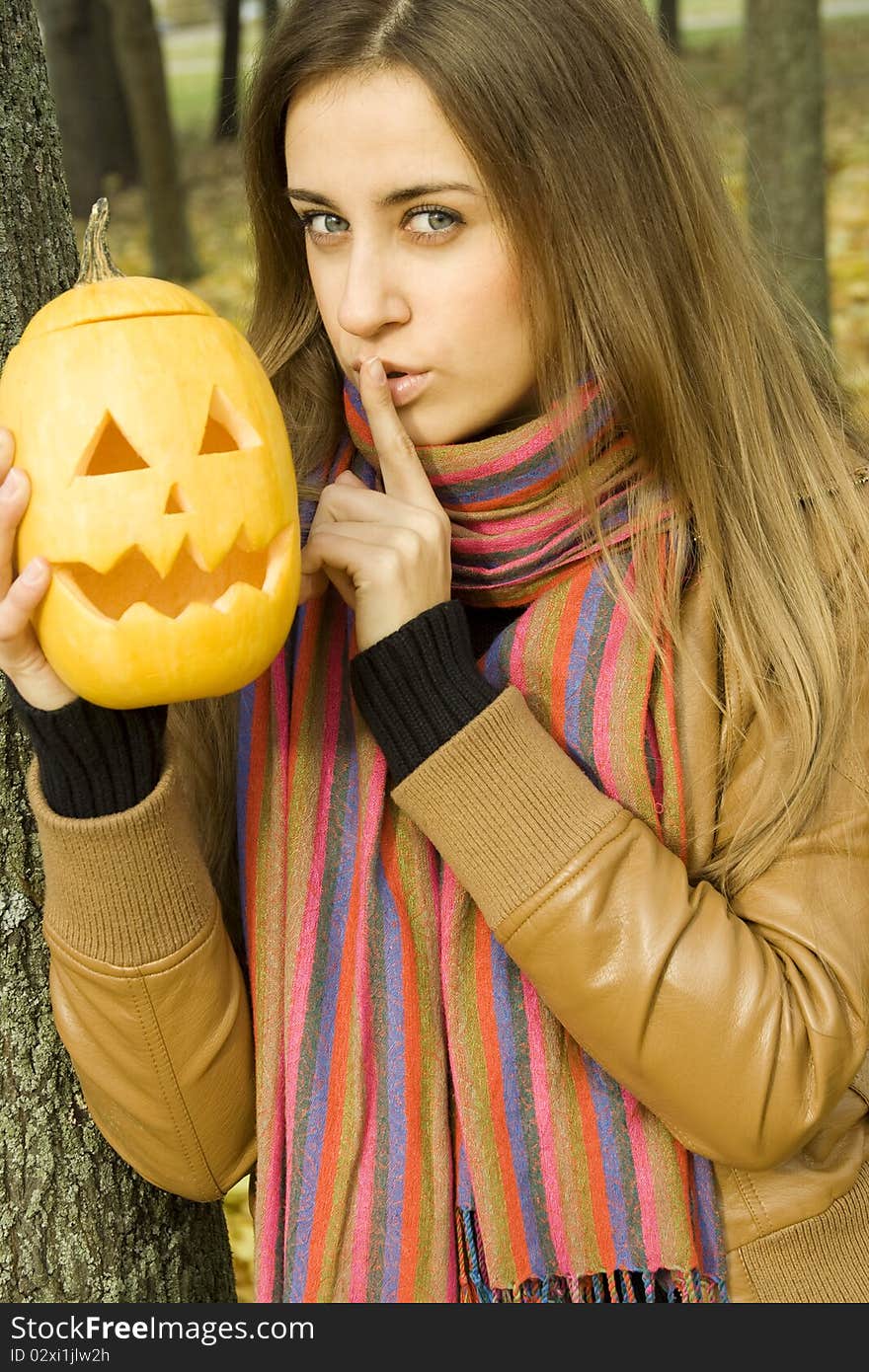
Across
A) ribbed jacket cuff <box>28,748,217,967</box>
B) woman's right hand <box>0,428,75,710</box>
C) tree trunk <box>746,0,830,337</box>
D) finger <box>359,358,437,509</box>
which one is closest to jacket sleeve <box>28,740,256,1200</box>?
ribbed jacket cuff <box>28,748,217,967</box>

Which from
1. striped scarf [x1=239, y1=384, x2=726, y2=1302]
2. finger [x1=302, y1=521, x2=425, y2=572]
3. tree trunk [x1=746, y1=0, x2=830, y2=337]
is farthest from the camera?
tree trunk [x1=746, y1=0, x2=830, y2=337]

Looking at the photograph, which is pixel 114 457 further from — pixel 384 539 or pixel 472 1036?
pixel 472 1036

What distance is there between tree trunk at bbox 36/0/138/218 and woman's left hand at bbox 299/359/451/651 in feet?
38.4

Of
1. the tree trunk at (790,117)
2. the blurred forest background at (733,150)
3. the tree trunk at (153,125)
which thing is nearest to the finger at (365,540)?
the blurred forest background at (733,150)

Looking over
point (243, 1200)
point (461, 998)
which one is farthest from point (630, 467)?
point (243, 1200)

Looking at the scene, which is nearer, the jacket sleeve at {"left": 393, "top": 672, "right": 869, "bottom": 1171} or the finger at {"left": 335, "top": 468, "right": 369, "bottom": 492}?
the jacket sleeve at {"left": 393, "top": 672, "right": 869, "bottom": 1171}

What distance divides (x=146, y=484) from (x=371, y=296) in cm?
47

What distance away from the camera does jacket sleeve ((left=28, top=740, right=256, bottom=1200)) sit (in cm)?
179

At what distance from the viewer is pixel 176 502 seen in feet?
5.11

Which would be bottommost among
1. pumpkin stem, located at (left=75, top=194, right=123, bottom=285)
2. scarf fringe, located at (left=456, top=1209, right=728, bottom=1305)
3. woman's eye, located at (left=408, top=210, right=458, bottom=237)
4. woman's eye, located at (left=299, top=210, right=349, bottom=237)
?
scarf fringe, located at (left=456, top=1209, right=728, bottom=1305)

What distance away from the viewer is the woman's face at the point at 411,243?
1807mm

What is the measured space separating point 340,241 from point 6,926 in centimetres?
106

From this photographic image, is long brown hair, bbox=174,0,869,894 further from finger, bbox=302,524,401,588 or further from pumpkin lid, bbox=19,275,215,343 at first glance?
pumpkin lid, bbox=19,275,215,343

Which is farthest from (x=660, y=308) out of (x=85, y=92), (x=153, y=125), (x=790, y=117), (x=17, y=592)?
(x=85, y=92)
